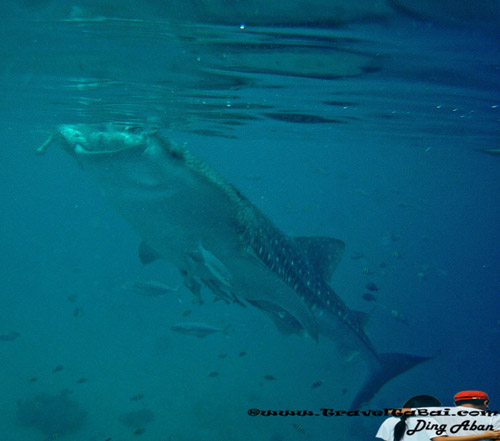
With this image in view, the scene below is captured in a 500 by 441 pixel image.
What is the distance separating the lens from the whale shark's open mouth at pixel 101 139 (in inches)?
128

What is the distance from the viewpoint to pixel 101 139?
3.29 metres

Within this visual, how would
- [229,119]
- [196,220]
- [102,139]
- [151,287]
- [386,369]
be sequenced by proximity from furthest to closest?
[229,119] → [151,287] → [386,369] → [196,220] → [102,139]

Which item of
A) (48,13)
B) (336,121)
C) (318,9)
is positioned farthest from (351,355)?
(336,121)

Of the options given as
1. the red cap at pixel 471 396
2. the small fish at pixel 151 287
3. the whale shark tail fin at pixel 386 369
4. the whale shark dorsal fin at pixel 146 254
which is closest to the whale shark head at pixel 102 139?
the whale shark dorsal fin at pixel 146 254

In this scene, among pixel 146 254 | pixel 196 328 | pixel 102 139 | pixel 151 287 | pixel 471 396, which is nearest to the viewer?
pixel 471 396

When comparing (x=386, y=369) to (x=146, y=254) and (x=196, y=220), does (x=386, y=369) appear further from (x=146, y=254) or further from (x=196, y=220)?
(x=196, y=220)

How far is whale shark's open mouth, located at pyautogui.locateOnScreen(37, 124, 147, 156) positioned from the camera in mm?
3240

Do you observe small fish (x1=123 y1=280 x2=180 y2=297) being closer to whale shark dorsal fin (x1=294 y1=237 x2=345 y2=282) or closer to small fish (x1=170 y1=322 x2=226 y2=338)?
small fish (x1=170 y1=322 x2=226 y2=338)

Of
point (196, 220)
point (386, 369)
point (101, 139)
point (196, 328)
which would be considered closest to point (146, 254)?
point (196, 220)

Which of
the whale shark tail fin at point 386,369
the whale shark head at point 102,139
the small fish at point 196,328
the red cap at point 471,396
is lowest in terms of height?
the small fish at point 196,328

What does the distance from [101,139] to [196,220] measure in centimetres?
106

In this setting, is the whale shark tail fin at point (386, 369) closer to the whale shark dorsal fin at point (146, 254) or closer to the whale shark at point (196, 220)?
the whale shark at point (196, 220)

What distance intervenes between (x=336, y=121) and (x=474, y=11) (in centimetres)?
1166

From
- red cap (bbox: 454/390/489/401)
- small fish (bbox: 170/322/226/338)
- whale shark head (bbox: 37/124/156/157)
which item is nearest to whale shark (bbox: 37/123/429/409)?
whale shark head (bbox: 37/124/156/157)
